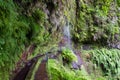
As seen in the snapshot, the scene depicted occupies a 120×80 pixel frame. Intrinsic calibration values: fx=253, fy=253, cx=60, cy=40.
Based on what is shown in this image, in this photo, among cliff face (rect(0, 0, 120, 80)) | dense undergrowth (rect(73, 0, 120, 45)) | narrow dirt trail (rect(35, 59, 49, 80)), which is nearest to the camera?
narrow dirt trail (rect(35, 59, 49, 80))

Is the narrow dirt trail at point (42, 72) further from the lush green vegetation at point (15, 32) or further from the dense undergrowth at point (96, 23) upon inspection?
the dense undergrowth at point (96, 23)

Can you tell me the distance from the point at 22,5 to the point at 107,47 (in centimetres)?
490

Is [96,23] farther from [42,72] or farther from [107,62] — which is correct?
[42,72]

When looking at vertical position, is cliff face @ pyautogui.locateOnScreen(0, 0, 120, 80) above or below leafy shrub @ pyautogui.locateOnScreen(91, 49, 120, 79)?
above

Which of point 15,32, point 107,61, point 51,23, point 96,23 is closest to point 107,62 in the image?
point 107,61

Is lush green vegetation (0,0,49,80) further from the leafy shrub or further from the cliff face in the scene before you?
the leafy shrub

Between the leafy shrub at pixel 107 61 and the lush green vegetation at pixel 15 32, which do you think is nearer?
the lush green vegetation at pixel 15 32

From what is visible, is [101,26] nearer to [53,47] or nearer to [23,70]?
[53,47]

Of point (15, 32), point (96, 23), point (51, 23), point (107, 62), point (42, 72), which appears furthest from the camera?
point (96, 23)

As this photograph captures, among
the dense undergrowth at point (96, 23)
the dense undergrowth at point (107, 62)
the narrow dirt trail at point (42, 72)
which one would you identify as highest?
the dense undergrowth at point (96, 23)

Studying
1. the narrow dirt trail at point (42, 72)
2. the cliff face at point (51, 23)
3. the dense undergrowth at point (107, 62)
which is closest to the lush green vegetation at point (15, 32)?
the cliff face at point (51, 23)

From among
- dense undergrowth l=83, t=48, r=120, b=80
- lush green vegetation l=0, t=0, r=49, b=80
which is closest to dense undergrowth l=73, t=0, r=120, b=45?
dense undergrowth l=83, t=48, r=120, b=80

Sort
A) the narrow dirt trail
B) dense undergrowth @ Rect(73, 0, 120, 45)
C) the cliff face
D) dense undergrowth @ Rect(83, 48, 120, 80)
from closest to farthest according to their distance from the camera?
1. the narrow dirt trail
2. the cliff face
3. dense undergrowth @ Rect(83, 48, 120, 80)
4. dense undergrowth @ Rect(73, 0, 120, 45)

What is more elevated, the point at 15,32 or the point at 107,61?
the point at 15,32
